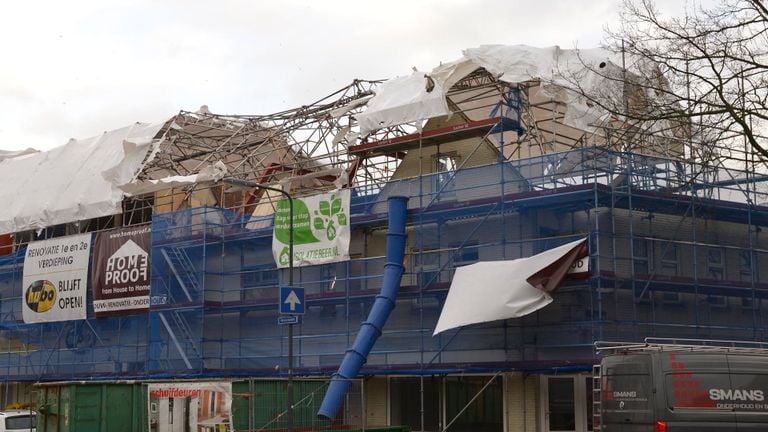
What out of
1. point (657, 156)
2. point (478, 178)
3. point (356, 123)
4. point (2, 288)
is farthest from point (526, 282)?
point (2, 288)

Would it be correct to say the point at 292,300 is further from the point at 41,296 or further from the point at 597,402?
the point at 41,296

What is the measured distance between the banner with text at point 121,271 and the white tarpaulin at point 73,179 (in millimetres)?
1215

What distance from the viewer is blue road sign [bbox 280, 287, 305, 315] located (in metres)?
24.9

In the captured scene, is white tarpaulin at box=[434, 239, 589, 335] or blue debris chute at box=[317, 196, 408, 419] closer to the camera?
white tarpaulin at box=[434, 239, 589, 335]

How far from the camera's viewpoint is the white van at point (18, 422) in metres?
27.8

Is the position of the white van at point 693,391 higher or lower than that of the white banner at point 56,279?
lower

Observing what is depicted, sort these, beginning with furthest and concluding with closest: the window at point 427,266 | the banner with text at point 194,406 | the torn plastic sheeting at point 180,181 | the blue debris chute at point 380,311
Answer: the torn plastic sheeting at point 180,181
the window at point 427,266
the blue debris chute at point 380,311
the banner with text at point 194,406

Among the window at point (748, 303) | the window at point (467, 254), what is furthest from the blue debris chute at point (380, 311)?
the window at point (748, 303)

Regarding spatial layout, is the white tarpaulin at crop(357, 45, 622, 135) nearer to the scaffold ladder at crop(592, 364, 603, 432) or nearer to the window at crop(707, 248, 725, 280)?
the window at crop(707, 248, 725, 280)

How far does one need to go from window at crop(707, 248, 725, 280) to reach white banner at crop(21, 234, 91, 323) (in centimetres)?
2035

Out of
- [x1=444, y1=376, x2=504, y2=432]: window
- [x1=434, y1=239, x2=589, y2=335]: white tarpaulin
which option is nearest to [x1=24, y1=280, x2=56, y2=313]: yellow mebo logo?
[x1=444, y1=376, x2=504, y2=432]: window

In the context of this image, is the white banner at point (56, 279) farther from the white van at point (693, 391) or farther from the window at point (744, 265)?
the white van at point (693, 391)

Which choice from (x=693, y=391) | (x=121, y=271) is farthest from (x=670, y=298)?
(x=121, y=271)

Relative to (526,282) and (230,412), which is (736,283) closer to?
(526,282)
